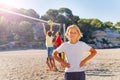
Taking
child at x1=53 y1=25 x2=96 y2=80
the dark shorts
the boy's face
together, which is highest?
the boy's face

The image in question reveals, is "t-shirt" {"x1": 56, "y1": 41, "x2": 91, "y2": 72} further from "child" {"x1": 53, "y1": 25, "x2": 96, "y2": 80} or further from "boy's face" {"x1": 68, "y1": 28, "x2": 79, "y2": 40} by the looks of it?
"boy's face" {"x1": 68, "y1": 28, "x2": 79, "y2": 40}

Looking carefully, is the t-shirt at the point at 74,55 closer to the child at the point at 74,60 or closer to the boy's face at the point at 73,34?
the child at the point at 74,60

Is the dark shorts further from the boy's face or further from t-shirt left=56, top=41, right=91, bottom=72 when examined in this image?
the boy's face

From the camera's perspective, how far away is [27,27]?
45.1 m

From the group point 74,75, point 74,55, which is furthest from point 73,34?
point 74,75

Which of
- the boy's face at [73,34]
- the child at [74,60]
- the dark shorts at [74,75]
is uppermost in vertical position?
the boy's face at [73,34]

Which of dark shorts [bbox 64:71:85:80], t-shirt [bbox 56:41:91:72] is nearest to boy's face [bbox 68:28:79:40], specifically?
t-shirt [bbox 56:41:91:72]

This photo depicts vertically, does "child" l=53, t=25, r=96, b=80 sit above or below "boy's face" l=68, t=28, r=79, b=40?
below

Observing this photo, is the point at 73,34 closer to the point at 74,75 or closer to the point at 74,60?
the point at 74,60

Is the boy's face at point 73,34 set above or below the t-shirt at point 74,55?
above

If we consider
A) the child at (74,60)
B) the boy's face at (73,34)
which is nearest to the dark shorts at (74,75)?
the child at (74,60)

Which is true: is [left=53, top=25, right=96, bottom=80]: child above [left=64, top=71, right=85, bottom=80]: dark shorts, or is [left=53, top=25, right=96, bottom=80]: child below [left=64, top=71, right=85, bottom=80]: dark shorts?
above

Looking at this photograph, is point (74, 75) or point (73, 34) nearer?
point (74, 75)

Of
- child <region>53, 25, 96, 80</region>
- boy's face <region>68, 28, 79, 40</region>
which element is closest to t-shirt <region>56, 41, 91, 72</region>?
child <region>53, 25, 96, 80</region>
